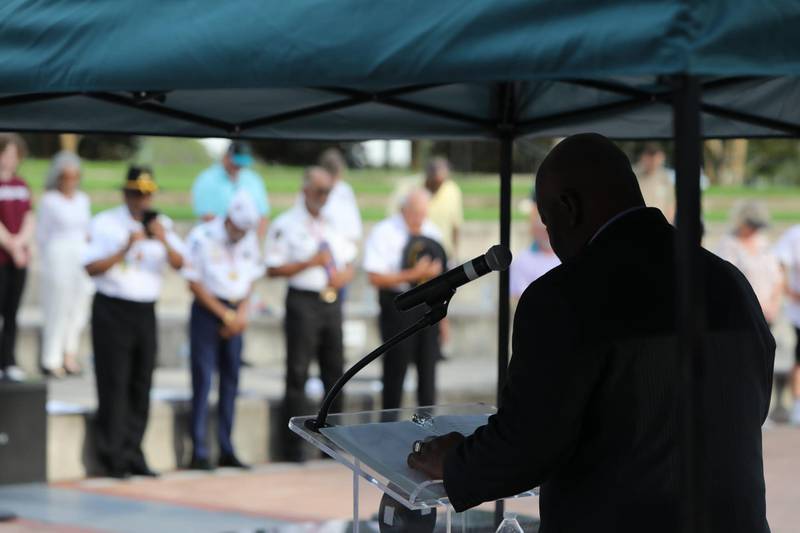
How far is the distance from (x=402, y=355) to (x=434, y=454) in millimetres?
6271

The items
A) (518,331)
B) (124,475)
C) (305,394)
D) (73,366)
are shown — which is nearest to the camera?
(518,331)

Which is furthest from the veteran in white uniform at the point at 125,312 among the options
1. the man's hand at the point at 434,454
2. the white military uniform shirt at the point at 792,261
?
the man's hand at the point at 434,454

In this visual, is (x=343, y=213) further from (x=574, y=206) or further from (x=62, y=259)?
(x=574, y=206)

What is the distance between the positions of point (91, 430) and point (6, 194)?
2.05 metres

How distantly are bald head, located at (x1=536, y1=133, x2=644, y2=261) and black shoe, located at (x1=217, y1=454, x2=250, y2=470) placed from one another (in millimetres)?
6637

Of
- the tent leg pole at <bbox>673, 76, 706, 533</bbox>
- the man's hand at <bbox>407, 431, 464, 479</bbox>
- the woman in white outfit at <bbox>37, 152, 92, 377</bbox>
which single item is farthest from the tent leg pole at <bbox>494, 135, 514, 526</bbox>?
the woman in white outfit at <bbox>37, 152, 92, 377</bbox>

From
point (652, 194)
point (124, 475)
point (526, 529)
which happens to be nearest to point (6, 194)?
point (124, 475)

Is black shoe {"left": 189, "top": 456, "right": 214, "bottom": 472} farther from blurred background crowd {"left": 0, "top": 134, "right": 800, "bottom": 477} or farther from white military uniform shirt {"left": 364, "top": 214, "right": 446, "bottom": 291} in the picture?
white military uniform shirt {"left": 364, "top": 214, "right": 446, "bottom": 291}

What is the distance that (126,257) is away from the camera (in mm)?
8539

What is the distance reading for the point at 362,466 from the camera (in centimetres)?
321

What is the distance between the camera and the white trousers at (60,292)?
400 inches

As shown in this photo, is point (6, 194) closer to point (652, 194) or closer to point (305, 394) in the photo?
point (305, 394)

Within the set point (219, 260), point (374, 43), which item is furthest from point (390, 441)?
point (219, 260)

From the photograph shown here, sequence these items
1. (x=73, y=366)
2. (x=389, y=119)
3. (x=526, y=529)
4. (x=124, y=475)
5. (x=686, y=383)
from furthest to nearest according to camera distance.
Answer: (x=73, y=366) → (x=124, y=475) → (x=389, y=119) → (x=526, y=529) → (x=686, y=383)
